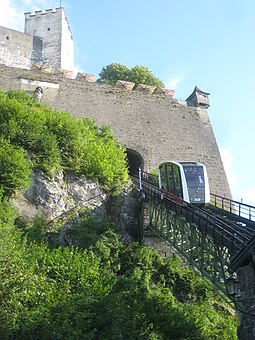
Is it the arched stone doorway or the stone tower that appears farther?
the stone tower

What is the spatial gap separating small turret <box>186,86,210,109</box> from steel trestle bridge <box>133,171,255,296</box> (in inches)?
543

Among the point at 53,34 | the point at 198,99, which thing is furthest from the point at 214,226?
the point at 53,34

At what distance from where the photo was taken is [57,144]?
22688 mm

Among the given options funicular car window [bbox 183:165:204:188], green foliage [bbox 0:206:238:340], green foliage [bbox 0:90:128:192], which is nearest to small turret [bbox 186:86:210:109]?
green foliage [bbox 0:90:128:192]

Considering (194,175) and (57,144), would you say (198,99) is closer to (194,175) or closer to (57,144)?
(57,144)

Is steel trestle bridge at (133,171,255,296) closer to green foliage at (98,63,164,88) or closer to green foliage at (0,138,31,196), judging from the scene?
green foliage at (0,138,31,196)

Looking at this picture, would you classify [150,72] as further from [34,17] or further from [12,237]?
[12,237]

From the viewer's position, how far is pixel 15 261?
14.2 m

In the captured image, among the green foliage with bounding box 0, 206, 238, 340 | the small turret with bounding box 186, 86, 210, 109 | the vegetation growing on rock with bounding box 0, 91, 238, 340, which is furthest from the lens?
the small turret with bounding box 186, 86, 210, 109

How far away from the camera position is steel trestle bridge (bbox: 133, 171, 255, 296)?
1388cm

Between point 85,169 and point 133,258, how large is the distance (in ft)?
→ 17.6

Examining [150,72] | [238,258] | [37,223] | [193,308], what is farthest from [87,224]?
[150,72]

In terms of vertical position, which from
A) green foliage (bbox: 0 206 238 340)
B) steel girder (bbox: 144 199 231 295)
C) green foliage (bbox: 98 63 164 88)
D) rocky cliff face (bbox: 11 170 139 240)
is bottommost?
green foliage (bbox: 0 206 238 340)

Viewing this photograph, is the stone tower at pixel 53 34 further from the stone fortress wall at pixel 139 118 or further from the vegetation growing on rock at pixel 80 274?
the vegetation growing on rock at pixel 80 274
